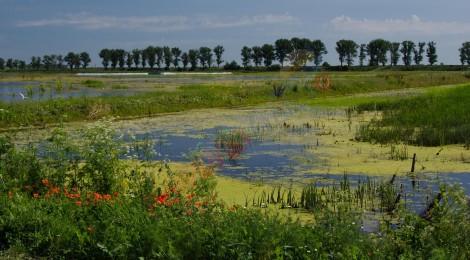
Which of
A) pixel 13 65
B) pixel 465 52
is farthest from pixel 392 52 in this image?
pixel 13 65

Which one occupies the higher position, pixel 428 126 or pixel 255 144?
pixel 428 126

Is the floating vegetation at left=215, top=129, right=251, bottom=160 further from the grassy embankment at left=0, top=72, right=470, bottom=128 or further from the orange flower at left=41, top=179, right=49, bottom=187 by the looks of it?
the orange flower at left=41, top=179, right=49, bottom=187

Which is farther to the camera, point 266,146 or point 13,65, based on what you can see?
point 13,65

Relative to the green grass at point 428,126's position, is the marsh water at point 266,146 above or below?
below

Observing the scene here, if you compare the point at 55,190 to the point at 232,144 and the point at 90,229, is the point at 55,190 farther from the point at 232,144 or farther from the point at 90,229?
the point at 232,144

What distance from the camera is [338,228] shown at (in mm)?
5551

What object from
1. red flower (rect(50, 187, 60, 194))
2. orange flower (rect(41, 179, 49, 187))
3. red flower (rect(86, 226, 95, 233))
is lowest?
red flower (rect(86, 226, 95, 233))

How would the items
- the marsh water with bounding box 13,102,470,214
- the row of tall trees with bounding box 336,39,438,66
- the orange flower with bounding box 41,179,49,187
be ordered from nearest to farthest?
the orange flower with bounding box 41,179,49,187, the marsh water with bounding box 13,102,470,214, the row of tall trees with bounding box 336,39,438,66

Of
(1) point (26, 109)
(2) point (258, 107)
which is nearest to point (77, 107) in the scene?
(1) point (26, 109)

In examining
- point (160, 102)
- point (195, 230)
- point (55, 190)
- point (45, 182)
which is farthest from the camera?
point (160, 102)

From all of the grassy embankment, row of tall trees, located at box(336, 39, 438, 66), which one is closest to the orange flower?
the grassy embankment

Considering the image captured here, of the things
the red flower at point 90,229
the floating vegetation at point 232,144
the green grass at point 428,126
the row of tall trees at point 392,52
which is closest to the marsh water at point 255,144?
the floating vegetation at point 232,144

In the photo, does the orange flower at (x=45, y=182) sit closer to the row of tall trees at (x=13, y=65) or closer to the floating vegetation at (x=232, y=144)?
the floating vegetation at (x=232, y=144)

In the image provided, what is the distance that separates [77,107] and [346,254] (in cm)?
2115
